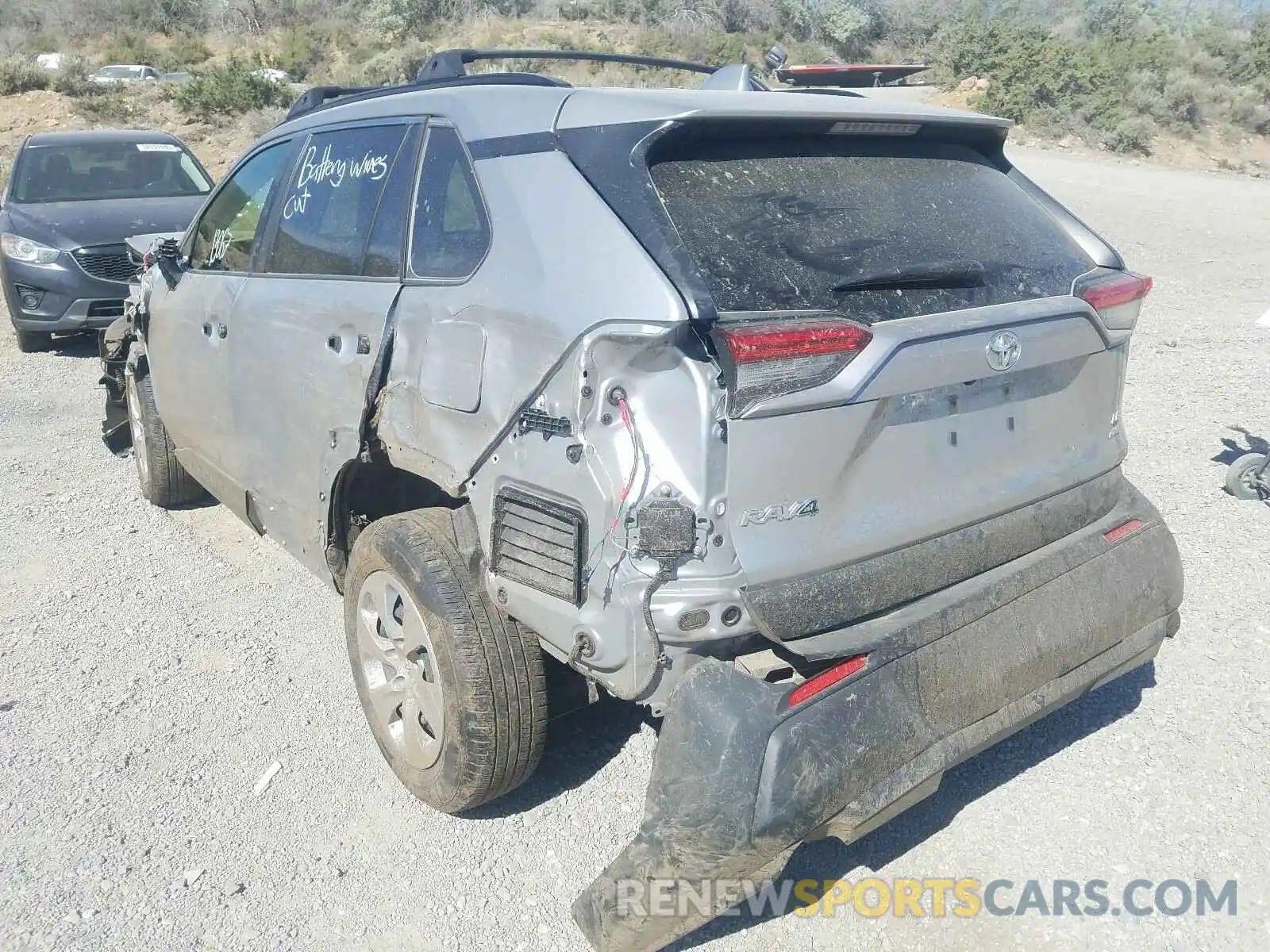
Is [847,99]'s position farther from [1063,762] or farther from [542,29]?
[542,29]

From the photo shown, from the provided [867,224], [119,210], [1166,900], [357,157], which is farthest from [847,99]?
[119,210]

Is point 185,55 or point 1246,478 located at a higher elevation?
point 1246,478

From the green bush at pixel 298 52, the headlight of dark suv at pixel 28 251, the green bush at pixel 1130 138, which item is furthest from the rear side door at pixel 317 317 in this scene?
the green bush at pixel 298 52

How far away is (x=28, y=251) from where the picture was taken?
8.55m

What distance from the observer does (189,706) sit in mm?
3711

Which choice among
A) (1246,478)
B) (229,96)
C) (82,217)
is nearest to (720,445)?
(1246,478)

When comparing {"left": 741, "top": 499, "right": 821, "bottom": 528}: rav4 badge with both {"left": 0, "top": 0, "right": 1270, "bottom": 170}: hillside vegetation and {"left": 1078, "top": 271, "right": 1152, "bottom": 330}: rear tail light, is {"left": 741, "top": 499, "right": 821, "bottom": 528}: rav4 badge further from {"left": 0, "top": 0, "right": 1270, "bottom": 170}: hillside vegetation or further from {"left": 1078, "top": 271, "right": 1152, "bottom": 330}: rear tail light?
{"left": 0, "top": 0, "right": 1270, "bottom": 170}: hillside vegetation

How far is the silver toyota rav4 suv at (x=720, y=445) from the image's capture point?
224cm

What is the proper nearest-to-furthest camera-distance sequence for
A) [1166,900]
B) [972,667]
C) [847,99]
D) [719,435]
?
[719,435]
[972,667]
[1166,900]
[847,99]

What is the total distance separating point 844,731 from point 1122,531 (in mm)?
1277

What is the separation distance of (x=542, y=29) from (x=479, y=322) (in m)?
39.3

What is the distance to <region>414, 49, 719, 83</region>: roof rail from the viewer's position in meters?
3.51

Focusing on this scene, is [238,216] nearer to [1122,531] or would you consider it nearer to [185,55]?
[1122,531]

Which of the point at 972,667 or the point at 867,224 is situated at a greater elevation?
the point at 867,224
